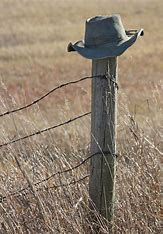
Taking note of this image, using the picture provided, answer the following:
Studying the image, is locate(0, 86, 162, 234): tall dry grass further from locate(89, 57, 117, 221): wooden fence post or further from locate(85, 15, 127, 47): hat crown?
→ locate(85, 15, 127, 47): hat crown

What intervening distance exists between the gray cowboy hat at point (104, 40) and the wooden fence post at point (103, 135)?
9cm

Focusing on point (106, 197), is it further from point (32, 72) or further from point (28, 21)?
point (28, 21)

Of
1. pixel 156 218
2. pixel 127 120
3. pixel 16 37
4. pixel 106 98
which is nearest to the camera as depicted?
pixel 106 98

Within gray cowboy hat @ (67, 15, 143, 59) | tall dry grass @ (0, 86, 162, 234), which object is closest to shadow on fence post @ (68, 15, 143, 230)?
gray cowboy hat @ (67, 15, 143, 59)

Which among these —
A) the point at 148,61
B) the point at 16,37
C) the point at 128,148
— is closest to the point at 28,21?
the point at 16,37

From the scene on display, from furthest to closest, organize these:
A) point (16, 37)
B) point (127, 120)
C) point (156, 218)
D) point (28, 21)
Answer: point (28, 21) → point (16, 37) → point (127, 120) → point (156, 218)

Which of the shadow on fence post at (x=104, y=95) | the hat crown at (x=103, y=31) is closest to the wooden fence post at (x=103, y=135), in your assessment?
the shadow on fence post at (x=104, y=95)

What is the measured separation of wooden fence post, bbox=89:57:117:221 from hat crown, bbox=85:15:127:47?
11 centimetres

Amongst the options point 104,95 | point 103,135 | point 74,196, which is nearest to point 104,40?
point 104,95

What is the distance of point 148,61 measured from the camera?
2186cm

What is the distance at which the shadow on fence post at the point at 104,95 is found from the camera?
154 inches

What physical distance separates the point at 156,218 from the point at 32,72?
55.9 feet

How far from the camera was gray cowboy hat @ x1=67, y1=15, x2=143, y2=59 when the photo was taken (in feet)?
12.7

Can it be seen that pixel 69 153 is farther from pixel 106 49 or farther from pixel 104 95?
pixel 106 49
